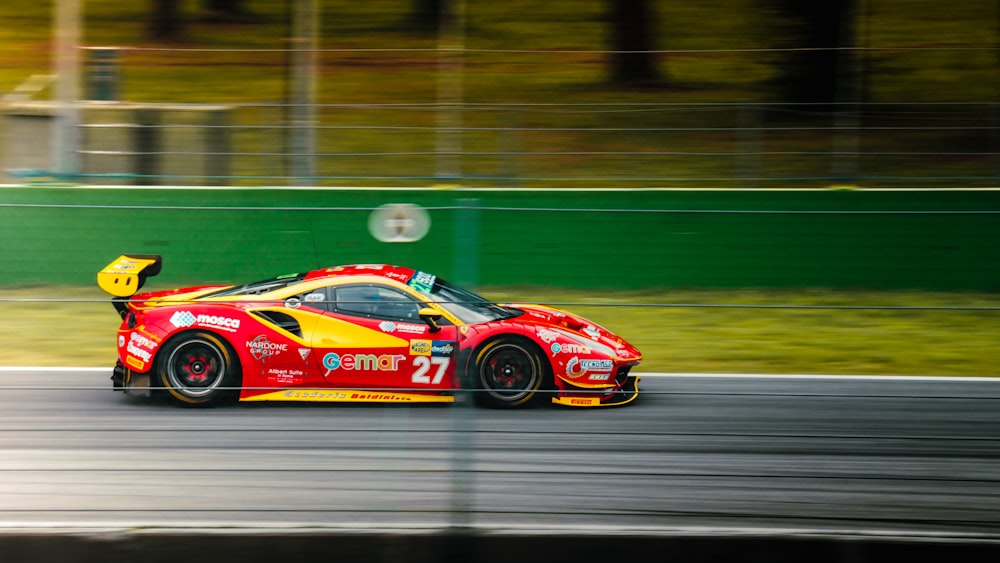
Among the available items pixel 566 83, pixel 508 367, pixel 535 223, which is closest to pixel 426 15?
pixel 566 83

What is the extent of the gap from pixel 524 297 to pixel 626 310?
974mm

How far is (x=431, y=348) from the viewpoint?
7.43 meters

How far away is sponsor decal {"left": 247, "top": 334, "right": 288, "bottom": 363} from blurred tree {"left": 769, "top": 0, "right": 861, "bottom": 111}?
9018 millimetres

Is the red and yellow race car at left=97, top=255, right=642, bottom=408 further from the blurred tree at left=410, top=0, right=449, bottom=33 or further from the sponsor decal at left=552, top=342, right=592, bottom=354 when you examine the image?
the blurred tree at left=410, top=0, right=449, bottom=33

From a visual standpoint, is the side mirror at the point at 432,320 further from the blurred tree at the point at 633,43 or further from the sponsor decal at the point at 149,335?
the blurred tree at the point at 633,43

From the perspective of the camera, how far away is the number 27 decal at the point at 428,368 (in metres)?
7.42

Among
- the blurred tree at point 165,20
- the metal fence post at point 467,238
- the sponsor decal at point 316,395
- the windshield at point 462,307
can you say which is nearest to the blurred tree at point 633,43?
the blurred tree at point 165,20

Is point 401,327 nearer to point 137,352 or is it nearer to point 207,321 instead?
point 207,321

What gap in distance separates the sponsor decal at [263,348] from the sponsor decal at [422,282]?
0.96 metres

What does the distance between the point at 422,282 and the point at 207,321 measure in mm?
1467

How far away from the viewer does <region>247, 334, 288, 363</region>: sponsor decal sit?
7.42 metres

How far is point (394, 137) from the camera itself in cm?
1254

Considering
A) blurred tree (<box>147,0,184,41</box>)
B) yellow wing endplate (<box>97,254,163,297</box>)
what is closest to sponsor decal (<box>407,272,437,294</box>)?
yellow wing endplate (<box>97,254,163,297</box>)

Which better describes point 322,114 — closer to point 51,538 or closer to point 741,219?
point 741,219
